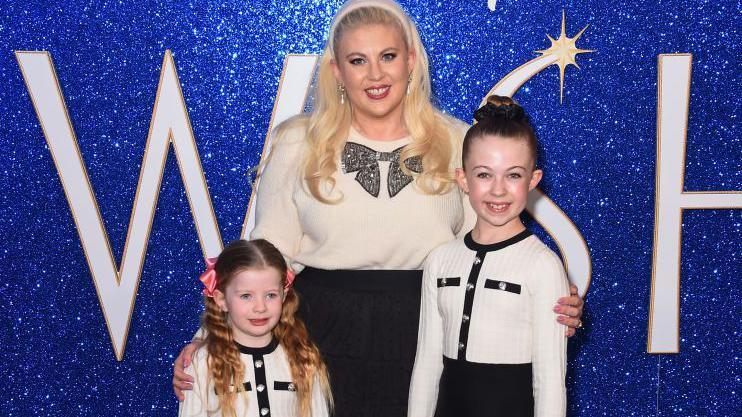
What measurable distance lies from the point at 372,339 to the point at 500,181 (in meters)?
0.57

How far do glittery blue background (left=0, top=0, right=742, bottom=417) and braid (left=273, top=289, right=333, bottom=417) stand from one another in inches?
35.5

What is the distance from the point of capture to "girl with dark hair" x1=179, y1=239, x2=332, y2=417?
77.8 inches

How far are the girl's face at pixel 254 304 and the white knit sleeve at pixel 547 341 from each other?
24.6 inches

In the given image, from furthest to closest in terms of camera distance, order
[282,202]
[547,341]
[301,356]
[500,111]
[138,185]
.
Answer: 1. [138,185]
2. [282,202]
3. [301,356]
4. [500,111]
5. [547,341]

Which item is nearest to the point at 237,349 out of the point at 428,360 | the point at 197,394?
the point at 197,394

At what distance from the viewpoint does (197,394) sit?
1987 mm

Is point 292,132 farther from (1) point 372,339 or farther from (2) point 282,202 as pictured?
(1) point 372,339

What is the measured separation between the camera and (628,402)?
3.00m

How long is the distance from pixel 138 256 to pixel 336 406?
1.11 m

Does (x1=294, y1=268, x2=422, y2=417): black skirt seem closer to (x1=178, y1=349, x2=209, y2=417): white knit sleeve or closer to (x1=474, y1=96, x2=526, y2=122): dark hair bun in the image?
(x1=178, y1=349, x2=209, y2=417): white knit sleeve

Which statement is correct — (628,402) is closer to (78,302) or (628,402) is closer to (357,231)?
(357,231)

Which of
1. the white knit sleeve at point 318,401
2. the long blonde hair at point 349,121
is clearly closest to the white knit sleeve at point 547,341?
the long blonde hair at point 349,121

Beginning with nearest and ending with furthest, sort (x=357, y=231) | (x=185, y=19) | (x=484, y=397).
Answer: (x=484, y=397) → (x=357, y=231) → (x=185, y=19)

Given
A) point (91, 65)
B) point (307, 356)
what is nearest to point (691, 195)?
point (307, 356)
